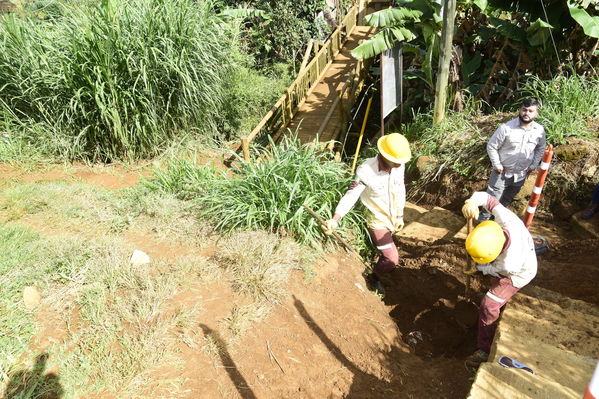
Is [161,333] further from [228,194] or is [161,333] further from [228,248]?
[228,194]

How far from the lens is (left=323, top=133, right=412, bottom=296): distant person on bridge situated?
3.70 m

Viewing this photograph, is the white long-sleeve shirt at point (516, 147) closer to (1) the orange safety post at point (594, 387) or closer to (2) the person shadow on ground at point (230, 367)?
(1) the orange safety post at point (594, 387)

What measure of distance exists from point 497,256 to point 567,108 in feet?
12.3

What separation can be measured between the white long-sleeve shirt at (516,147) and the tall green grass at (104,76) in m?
4.72

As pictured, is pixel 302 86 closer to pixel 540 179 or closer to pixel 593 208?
pixel 540 179

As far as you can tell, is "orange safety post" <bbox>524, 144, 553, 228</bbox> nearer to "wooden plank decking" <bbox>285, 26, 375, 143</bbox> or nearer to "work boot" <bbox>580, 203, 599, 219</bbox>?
"work boot" <bbox>580, 203, 599, 219</bbox>

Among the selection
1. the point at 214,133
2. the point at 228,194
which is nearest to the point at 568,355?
the point at 228,194

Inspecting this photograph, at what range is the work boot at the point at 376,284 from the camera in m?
4.27

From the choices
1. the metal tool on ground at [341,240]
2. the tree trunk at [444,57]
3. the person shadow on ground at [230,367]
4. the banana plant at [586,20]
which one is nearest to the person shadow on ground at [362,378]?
the person shadow on ground at [230,367]

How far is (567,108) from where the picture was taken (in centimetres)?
544

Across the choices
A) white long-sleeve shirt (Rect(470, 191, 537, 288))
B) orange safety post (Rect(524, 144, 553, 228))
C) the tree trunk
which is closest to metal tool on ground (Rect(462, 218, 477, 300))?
white long-sleeve shirt (Rect(470, 191, 537, 288))

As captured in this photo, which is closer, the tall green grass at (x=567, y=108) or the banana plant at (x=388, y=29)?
the tall green grass at (x=567, y=108)

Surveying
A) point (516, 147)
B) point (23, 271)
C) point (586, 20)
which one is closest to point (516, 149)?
point (516, 147)

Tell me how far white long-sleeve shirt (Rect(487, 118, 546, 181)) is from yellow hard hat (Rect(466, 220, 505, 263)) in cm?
180
